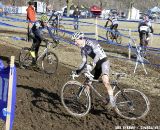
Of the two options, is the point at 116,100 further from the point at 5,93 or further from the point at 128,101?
the point at 5,93

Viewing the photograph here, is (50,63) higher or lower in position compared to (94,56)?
lower

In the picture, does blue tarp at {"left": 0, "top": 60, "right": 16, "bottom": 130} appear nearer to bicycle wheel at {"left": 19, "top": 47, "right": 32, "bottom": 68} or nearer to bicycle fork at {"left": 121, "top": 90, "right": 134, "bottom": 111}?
bicycle fork at {"left": 121, "top": 90, "right": 134, "bottom": 111}

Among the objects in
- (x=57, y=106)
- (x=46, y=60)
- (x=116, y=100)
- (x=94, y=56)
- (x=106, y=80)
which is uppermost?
(x=94, y=56)

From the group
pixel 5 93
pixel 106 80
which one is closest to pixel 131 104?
pixel 106 80

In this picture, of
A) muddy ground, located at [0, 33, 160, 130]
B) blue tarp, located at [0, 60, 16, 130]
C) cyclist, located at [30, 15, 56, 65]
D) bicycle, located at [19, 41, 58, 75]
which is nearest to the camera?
blue tarp, located at [0, 60, 16, 130]

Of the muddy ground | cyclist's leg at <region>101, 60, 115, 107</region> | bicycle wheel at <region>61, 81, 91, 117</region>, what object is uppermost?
cyclist's leg at <region>101, 60, 115, 107</region>

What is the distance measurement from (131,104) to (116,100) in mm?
329

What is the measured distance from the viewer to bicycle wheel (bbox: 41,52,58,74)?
12508 millimetres

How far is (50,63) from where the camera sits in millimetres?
12594

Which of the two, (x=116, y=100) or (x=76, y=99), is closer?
(x=116, y=100)

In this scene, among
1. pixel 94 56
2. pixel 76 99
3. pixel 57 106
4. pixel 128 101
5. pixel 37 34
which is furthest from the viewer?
pixel 37 34

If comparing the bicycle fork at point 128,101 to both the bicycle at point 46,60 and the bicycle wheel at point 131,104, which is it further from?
the bicycle at point 46,60

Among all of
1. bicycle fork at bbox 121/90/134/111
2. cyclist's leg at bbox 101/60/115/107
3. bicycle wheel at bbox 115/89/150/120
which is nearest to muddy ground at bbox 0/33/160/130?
bicycle wheel at bbox 115/89/150/120

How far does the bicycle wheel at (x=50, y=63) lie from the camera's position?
41.0 ft
